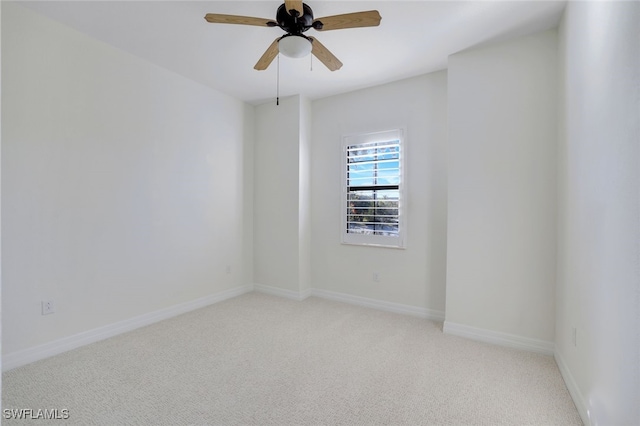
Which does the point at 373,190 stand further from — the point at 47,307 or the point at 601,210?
the point at 47,307

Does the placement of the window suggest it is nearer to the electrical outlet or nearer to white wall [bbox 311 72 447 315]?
white wall [bbox 311 72 447 315]

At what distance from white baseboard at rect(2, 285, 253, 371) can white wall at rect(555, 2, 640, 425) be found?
357 centimetres

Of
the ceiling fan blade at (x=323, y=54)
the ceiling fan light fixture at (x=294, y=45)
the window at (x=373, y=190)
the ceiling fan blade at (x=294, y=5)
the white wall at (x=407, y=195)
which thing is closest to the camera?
the ceiling fan blade at (x=294, y=5)

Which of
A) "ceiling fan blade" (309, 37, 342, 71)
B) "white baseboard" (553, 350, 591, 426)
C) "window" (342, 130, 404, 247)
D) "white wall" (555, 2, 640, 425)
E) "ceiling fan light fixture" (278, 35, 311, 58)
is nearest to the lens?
"white wall" (555, 2, 640, 425)

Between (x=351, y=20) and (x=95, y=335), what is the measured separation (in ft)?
11.0

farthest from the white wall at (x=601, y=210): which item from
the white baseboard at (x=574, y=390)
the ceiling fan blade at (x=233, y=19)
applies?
the ceiling fan blade at (x=233, y=19)

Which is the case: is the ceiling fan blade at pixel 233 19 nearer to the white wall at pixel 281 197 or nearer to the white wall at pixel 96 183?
the white wall at pixel 96 183

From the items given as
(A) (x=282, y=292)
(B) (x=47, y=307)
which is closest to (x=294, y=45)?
(B) (x=47, y=307)

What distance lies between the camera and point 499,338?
9.66 ft

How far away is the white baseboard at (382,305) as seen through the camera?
3.57 meters

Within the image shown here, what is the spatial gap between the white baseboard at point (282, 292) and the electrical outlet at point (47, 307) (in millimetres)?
2365

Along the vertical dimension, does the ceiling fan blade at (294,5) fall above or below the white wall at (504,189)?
above

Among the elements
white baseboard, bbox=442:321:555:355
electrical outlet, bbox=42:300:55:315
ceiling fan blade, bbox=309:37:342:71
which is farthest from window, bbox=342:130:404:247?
electrical outlet, bbox=42:300:55:315

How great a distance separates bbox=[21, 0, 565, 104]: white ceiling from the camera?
247 centimetres
